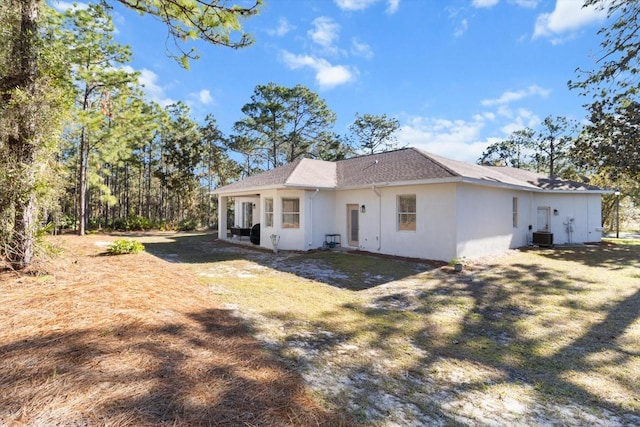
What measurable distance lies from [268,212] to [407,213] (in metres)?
5.97

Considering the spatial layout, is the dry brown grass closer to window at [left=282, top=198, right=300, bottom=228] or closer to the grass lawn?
the grass lawn

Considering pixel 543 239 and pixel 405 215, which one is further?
pixel 543 239

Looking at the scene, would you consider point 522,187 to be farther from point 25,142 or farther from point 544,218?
point 25,142

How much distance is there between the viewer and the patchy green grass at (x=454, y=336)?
113 inches

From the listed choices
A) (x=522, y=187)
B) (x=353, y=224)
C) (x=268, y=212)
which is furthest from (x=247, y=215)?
(x=522, y=187)

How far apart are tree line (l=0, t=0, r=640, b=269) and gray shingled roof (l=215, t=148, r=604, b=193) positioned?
4.38m

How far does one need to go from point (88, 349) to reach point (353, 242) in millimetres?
11127

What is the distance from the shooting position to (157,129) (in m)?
20.4

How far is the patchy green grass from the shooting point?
2.86 m

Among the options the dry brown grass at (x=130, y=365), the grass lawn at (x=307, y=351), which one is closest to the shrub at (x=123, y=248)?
the grass lawn at (x=307, y=351)

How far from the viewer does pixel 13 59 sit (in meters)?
5.21

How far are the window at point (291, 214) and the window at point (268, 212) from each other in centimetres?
76

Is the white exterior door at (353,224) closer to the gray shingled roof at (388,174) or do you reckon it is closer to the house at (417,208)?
the house at (417,208)

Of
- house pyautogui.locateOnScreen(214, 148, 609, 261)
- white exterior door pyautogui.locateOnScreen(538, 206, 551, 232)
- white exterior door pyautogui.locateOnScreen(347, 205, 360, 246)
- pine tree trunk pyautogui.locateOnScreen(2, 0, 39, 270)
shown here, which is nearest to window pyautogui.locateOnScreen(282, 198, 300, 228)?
house pyautogui.locateOnScreen(214, 148, 609, 261)
